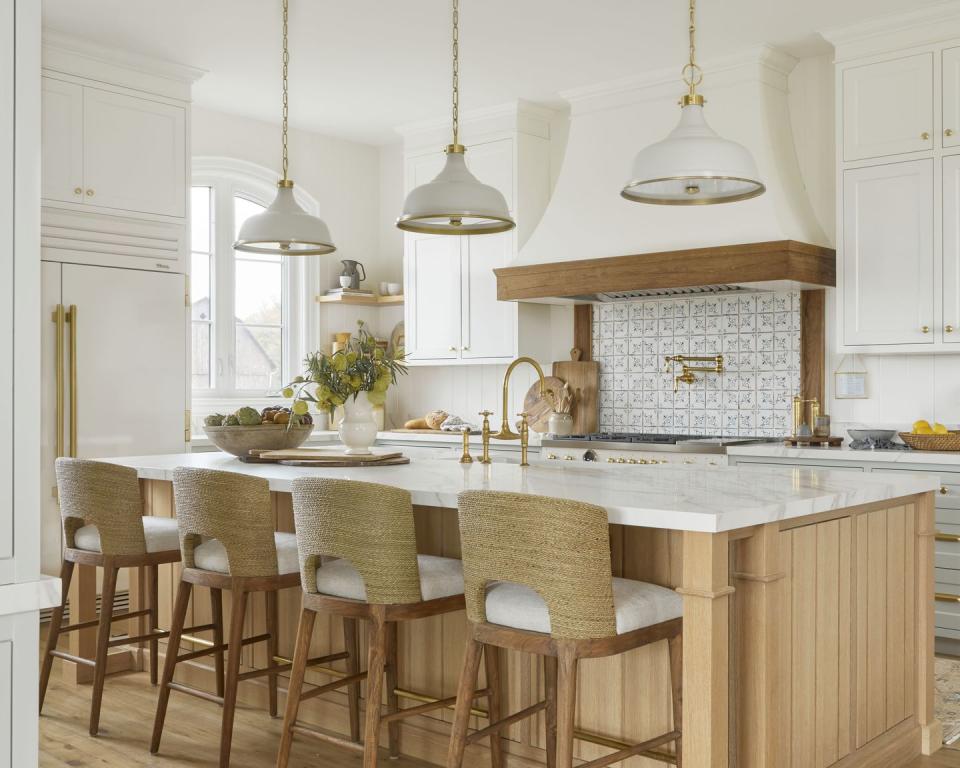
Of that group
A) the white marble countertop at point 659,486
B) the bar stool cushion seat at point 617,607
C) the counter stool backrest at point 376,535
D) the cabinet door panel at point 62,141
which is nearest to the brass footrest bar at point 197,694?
the white marble countertop at point 659,486

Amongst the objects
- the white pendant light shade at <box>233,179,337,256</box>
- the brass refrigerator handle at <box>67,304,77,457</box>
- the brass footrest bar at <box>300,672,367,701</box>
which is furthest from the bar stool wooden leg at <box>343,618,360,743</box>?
the brass refrigerator handle at <box>67,304,77,457</box>

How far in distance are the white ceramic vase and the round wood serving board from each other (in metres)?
2.45

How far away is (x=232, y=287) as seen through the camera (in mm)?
6449

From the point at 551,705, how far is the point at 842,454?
237cm

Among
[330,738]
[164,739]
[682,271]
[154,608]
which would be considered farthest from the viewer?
[682,271]

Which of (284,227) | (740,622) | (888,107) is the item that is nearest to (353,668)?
(740,622)

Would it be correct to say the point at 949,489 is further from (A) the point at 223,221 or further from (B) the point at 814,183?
(A) the point at 223,221

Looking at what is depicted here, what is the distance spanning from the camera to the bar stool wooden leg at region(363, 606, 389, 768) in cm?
262

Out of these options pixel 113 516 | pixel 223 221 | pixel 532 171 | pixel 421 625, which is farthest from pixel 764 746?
pixel 223 221

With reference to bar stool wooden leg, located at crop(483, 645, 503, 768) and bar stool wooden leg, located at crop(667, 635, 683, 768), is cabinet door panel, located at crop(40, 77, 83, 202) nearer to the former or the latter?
bar stool wooden leg, located at crop(483, 645, 503, 768)

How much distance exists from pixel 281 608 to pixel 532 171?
344cm

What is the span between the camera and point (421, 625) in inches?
126

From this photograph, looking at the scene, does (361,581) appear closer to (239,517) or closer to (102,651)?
(239,517)

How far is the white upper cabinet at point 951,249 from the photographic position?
15.1 feet
